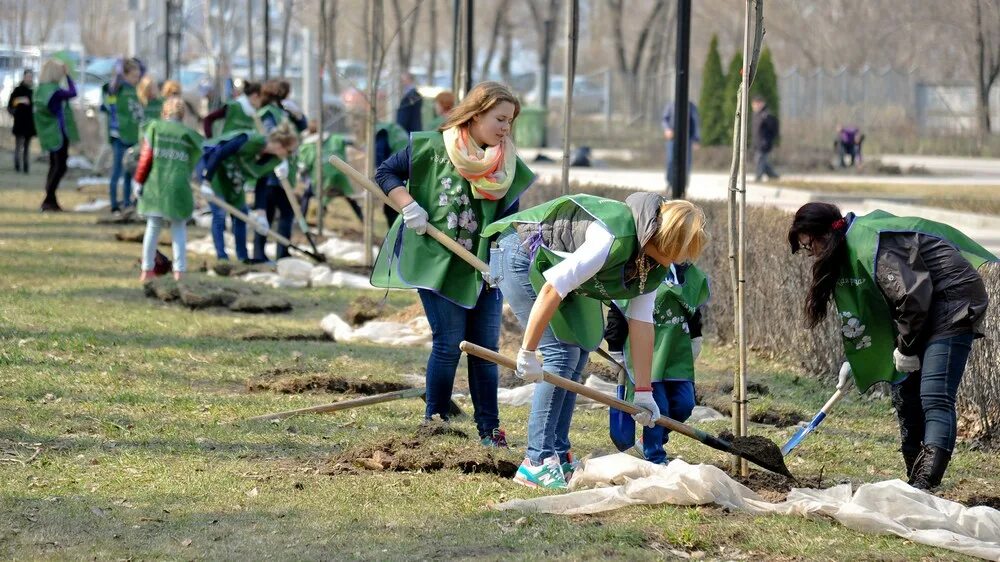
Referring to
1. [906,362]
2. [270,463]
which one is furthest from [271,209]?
[906,362]

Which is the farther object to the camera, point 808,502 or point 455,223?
point 455,223

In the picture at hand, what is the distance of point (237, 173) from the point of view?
42.6 feet

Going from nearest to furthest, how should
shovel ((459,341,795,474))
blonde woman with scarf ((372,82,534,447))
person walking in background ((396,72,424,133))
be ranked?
shovel ((459,341,795,474)), blonde woman with scarf ((372,82,534,447)), person walking in background ((396,72,424,133))

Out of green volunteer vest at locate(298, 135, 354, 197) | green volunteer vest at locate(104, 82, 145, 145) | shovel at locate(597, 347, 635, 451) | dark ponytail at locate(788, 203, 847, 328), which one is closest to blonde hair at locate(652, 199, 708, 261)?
dark ponytail at locate(788, 203, 847, 328)

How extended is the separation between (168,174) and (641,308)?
6705 millimetres

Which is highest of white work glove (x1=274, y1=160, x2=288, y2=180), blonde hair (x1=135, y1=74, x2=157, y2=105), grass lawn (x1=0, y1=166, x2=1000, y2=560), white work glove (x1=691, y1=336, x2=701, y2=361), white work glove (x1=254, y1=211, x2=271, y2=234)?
blonde hair (x1=135, y1=74, x2=157, y2=105)

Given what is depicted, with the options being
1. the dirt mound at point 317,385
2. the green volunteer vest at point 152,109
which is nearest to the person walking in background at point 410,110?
the green volunteer vest at point 152,109

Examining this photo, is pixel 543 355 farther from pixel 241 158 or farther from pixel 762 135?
pixel 762 135

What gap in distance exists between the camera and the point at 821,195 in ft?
71.5

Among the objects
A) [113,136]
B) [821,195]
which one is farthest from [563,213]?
[821,195]

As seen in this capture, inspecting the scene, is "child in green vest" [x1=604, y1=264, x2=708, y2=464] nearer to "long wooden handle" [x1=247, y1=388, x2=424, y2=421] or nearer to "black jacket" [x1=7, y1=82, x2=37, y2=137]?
"long wooden handle" [x1=247, y1=388, x2=424, y2=421]

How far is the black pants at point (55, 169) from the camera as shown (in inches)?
690

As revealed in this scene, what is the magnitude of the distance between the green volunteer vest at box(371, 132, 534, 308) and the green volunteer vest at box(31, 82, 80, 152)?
1226 cm

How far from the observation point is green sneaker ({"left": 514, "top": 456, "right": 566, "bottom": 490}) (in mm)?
5547
